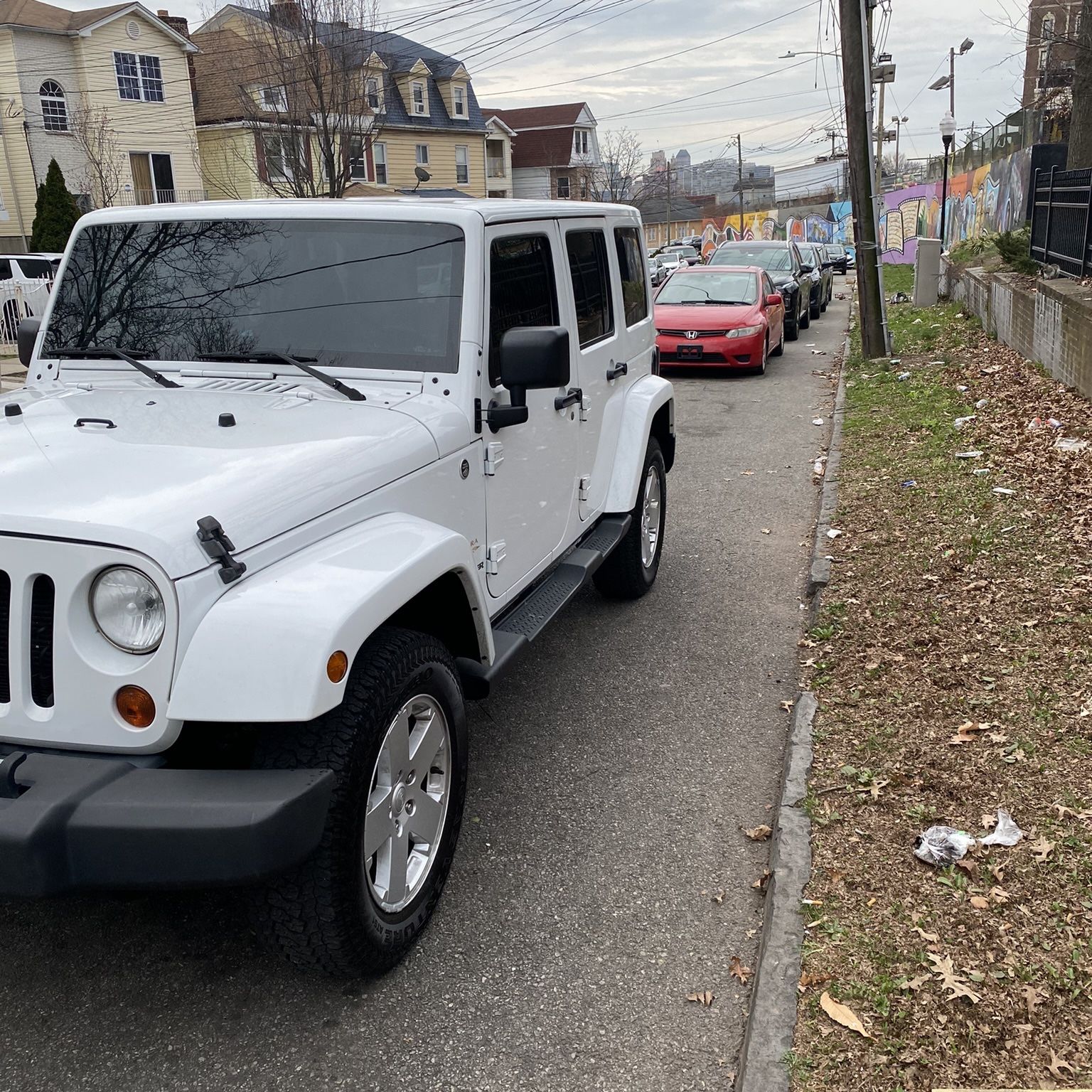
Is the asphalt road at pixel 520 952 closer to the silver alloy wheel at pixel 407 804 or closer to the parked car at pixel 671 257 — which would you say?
the silver alloy wheel at pixel 407 804

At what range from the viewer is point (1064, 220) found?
40.2 feet

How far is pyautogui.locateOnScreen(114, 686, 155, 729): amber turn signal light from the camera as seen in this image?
8.09 ft

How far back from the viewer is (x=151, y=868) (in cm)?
231

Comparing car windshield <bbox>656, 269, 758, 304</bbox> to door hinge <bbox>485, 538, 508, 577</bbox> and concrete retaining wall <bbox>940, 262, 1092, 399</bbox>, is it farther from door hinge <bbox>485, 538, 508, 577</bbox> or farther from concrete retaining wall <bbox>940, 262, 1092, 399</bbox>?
door hinge <bbox>485, 538, 508, 577</bbox>

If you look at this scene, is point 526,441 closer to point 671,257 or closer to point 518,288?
point 518,288

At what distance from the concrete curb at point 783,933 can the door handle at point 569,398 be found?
1.69 meters

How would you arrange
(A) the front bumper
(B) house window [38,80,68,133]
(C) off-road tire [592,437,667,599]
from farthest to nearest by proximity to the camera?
A: (B) house window [38,80,68,133]
(C) off-road tire [592,437,667,599]
(A) the front bumper

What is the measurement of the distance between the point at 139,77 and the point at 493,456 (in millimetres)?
41075

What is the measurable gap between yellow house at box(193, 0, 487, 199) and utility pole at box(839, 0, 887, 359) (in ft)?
25.4

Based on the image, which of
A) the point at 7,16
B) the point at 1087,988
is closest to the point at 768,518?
the point at 1087,988

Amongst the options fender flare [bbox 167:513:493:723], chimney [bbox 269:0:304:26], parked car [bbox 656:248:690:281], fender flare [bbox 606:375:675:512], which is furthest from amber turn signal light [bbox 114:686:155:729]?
parked car [bbox 656:248:690:281]

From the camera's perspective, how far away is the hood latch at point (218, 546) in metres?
2.50

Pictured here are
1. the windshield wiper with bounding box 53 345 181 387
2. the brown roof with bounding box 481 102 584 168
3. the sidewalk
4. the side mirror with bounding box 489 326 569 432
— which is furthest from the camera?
the brown roof with bounding box 481 102 584 168

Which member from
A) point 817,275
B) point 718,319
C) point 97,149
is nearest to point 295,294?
point 718,319
